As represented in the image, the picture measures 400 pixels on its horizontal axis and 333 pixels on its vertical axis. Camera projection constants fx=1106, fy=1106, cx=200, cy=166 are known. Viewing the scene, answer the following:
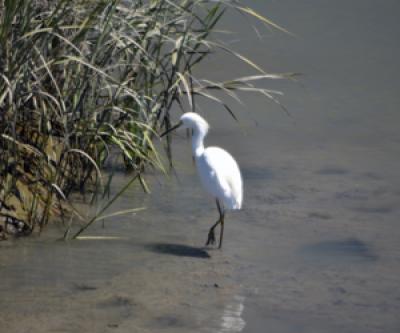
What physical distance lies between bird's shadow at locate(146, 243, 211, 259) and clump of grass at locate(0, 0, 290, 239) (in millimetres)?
394

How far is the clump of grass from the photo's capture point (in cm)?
Result: 537

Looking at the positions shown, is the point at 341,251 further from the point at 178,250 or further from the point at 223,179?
the point at 178,250

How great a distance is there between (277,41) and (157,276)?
6191 millimetres

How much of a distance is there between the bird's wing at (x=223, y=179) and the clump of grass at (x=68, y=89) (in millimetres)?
377

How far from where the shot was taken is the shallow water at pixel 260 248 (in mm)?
4953

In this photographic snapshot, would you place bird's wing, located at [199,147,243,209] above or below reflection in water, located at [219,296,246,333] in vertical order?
above

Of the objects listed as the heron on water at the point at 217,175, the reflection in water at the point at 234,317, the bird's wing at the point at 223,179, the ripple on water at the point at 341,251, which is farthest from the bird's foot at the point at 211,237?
the reflection in water at the point at 234,317

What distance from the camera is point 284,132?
27.7 feet

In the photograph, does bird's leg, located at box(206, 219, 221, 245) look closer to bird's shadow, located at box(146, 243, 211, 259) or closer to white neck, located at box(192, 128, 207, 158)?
bird's shadow, located at box(146, 243, 211, 259)

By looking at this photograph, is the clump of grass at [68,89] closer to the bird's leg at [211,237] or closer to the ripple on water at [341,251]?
the bird's leg at [211,237]

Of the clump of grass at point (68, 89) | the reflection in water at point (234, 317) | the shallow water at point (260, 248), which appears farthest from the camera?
the clump of grass at point (68, 89)

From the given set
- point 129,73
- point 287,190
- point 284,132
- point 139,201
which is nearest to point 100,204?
point 139,201

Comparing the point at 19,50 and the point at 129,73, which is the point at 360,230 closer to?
the point at 129,73

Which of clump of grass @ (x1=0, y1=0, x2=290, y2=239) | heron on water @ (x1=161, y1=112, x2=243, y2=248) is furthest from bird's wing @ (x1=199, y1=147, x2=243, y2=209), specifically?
clump of grass @ (x1=0, y1=0, x2=290, y2=239)
